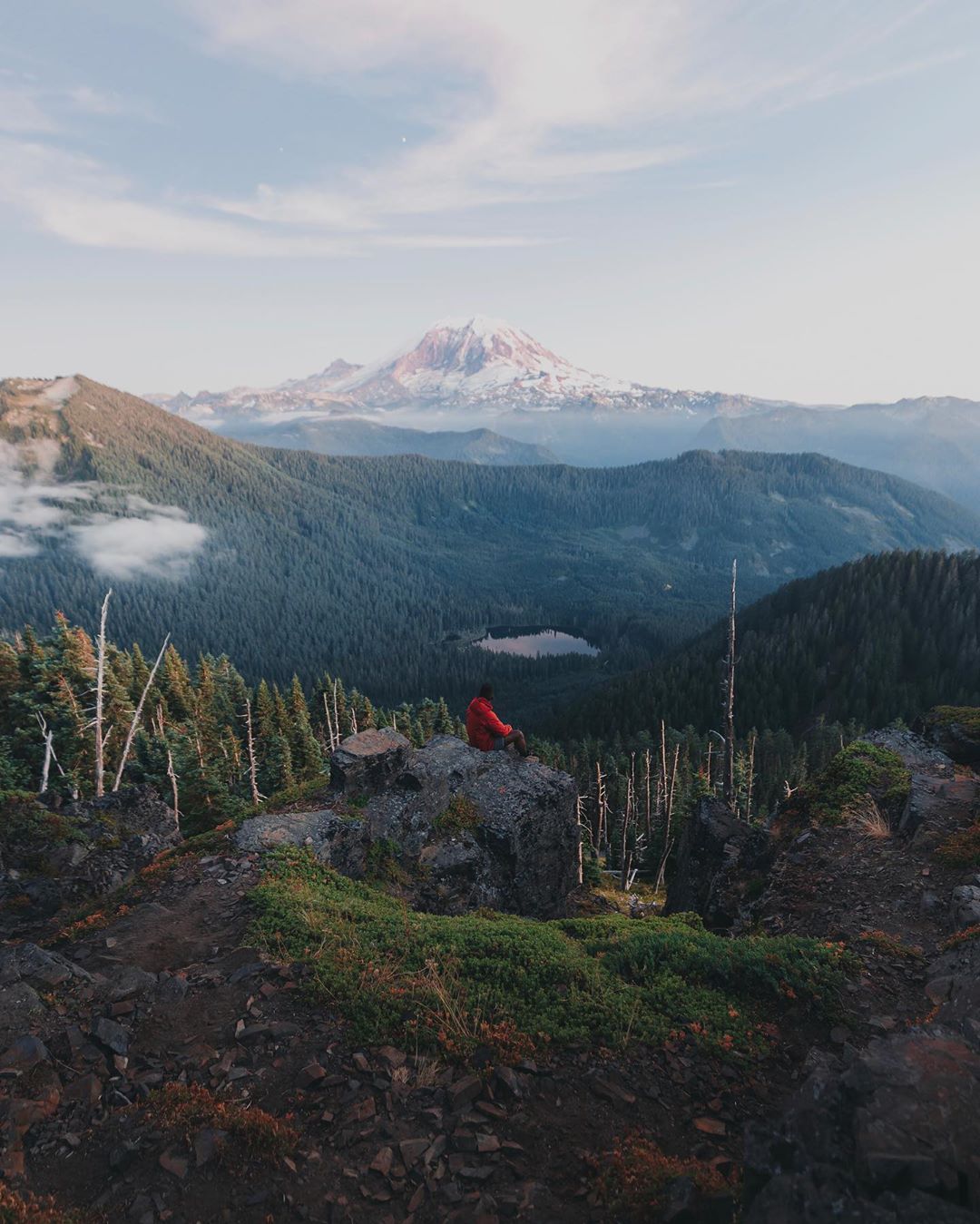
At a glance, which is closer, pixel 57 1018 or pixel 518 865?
pixel 57 1018

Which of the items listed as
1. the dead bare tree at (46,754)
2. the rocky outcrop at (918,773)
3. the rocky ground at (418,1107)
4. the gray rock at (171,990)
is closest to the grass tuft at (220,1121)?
the rocky ground at (418,1107)

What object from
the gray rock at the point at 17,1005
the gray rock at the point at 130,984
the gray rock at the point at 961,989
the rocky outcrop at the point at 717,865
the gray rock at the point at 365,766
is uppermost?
the gray rock at the point at 961,989

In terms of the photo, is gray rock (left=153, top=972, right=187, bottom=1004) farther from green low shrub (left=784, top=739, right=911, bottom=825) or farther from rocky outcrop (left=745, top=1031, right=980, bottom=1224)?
green low shrub (left=784, top=739, right=911, bottom=825)

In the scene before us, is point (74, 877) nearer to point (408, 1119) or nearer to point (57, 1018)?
point (57, 1018)

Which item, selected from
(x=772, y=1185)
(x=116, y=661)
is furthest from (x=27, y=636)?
(x=772, y=1185)

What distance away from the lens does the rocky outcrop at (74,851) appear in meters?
17.4

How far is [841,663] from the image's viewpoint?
12656 cm

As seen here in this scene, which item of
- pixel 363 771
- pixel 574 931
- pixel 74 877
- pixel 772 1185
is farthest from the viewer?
pixel 363 771

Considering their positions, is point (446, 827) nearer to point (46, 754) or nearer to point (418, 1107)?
point (418, 1107)

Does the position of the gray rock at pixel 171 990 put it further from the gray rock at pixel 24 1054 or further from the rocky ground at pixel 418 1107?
the gray rock at pixel 24 1054

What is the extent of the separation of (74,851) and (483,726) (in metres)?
13.7

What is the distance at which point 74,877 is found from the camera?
18.0 meters

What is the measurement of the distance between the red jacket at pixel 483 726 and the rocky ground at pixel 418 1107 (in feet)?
35.6

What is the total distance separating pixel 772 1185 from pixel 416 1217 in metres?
3.75
